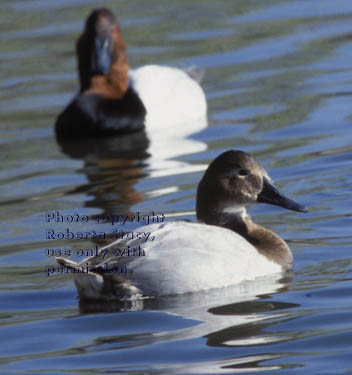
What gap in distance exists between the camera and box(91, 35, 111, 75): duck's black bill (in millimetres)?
11852

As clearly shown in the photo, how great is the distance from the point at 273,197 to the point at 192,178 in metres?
2.13

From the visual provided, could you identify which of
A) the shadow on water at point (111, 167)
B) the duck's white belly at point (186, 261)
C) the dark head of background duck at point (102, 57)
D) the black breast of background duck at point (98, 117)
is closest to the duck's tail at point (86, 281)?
the duck's white belly at point (186, 261)

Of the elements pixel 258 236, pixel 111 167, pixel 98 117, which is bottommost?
pixel 258 236

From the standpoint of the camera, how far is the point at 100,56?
11.9 metres

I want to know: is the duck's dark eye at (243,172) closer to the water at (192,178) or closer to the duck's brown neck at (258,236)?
the duck's brown neck at (258,236)

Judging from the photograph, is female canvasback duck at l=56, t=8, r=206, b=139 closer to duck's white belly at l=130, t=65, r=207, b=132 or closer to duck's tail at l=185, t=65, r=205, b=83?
duck's white belly at l=130, t=65, r=207, b=132

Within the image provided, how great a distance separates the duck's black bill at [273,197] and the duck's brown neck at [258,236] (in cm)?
16

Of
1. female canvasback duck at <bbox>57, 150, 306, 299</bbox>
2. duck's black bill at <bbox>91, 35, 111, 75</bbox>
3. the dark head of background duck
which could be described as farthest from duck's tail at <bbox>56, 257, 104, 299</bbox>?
duck's black bill at <bbox>91, 35, 111, 75</bbox>

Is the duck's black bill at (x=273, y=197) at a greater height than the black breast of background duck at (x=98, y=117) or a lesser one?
lesser

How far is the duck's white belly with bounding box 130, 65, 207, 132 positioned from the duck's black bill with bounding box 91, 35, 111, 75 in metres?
0.36

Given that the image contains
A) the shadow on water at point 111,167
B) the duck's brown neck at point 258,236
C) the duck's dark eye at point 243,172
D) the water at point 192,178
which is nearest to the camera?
the water at point 192,178

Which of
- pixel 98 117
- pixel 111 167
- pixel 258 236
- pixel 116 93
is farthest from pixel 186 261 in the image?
pixel 116 93

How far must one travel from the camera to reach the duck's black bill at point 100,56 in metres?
11.9

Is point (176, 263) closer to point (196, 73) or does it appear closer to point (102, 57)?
point (102, 57)
